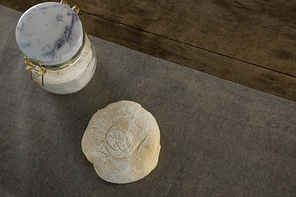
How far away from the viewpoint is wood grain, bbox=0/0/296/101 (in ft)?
2.70

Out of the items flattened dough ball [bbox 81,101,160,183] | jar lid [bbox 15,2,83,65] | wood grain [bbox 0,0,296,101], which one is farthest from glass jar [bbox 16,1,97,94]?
wood grain [bbox 0,0,296,101]

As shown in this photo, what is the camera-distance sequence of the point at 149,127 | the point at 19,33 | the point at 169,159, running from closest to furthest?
the point at 19,33 → the point at 149,127 → the point at 169,159

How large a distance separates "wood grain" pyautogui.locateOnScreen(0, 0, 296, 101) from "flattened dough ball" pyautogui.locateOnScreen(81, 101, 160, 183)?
30 centimetres

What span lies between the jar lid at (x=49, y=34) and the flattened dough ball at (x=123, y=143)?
25 cm

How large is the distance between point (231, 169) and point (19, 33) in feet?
2.44

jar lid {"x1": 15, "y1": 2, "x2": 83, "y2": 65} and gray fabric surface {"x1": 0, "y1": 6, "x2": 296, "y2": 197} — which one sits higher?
jar lid {"x1": 15, "y1": 2, "x2": 83, "y2": 65}

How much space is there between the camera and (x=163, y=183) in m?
0.74

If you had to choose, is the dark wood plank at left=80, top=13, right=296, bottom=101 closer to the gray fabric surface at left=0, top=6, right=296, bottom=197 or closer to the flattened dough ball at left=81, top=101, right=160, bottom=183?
the gray fabric surface at left=0, top=6, right=296, bottom=197

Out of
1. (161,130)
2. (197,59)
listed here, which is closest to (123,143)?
(161,130)

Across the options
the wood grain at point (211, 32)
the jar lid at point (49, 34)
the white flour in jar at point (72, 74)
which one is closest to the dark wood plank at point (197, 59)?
the wood grain at point (211, 32)

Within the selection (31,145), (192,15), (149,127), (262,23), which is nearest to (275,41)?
(262,23)

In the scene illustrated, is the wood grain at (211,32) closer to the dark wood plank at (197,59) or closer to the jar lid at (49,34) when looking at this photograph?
the dark wood plank at (197,59)

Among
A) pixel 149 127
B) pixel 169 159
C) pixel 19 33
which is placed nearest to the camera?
pixel 19 33

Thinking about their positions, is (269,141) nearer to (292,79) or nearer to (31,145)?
(292,79)
